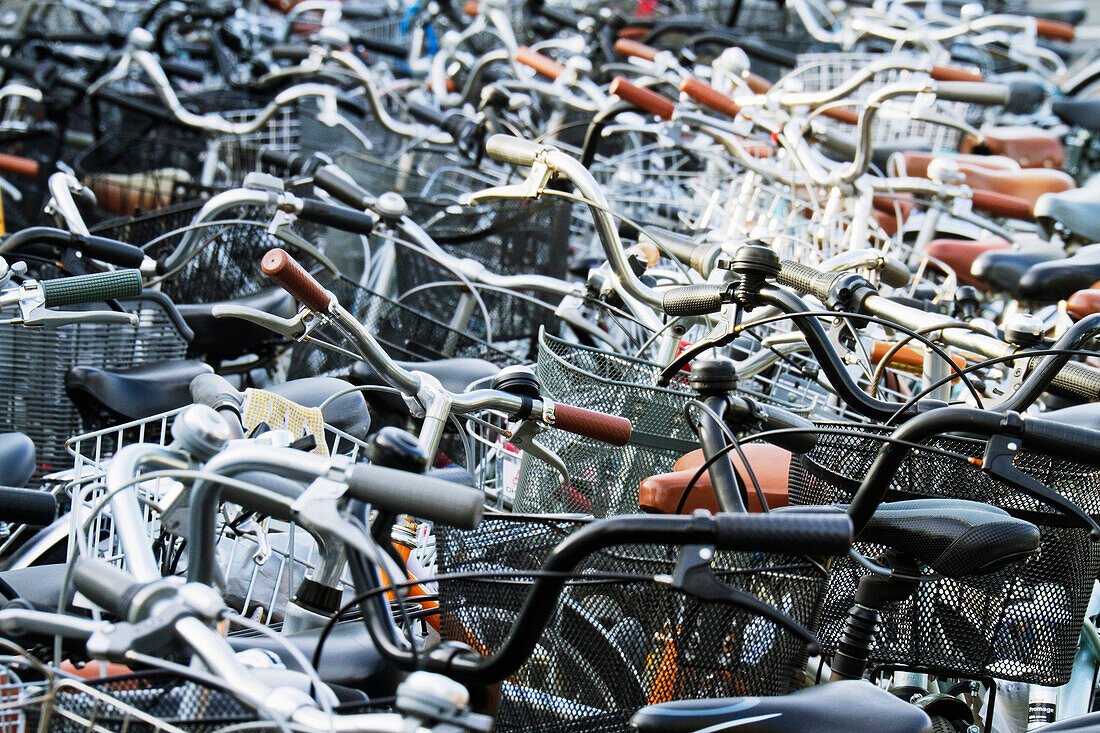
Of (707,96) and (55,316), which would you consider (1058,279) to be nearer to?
(707,96)

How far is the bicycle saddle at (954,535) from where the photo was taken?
1.77 m

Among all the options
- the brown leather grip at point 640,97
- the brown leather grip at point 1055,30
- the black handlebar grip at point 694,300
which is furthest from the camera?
the brown leather grip at point 1055,30

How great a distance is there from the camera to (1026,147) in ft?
Answer: 20.9

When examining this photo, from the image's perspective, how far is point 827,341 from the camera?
2.09m

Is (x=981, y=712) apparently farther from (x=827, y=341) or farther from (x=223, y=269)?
(x=223, y=269)

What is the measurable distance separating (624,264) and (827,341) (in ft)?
2.81

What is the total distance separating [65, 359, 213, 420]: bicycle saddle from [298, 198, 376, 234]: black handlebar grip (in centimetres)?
66

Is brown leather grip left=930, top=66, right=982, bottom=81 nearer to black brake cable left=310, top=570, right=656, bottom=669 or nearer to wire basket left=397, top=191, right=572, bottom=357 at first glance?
wire basket left=397, top=191, right=572, bottom=357

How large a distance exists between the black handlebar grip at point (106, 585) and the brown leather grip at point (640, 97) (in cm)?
304

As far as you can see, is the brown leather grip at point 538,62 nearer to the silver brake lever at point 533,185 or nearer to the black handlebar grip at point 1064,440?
the silver brake lever at point 533,185

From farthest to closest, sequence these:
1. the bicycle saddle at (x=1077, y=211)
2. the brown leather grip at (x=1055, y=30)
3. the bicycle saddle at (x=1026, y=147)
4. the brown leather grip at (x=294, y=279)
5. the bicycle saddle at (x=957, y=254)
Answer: the brown leather grip at (x=1055, y=30) → the bicycle saddle at (x=1026, y=147) → the bicycle saddle at (x=957, y=254) → the bicycle saddle at (x=1077, y=211) → the brown leather grip at (x=294, y=279)

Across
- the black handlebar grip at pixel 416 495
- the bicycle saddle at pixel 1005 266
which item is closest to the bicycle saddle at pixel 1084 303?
the bicycle saddle at pixel 1005 266

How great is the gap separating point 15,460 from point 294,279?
796 millimetres

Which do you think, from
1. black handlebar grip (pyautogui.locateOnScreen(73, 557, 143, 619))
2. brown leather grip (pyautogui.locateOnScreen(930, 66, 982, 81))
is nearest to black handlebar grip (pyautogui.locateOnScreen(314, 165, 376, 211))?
black handlebar grip (pyautogui.locateOnScreen(73, 557, 143, 619))
